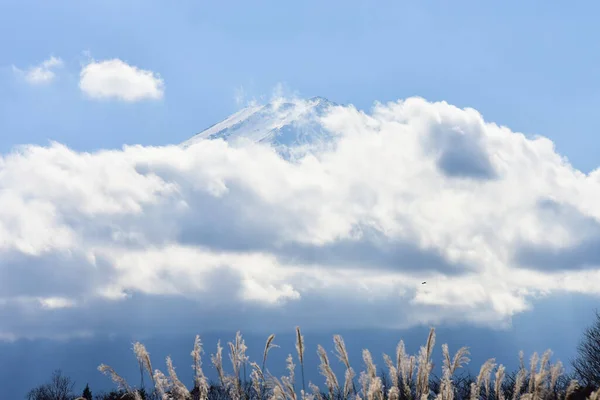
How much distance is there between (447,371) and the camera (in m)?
13.3

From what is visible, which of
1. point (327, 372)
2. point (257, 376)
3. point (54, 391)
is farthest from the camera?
point (54, 391)

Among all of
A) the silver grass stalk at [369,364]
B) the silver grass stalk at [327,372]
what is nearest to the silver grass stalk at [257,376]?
the silver grass stalk at [327,372]

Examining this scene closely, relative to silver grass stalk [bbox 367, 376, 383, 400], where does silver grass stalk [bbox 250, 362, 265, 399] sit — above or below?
above

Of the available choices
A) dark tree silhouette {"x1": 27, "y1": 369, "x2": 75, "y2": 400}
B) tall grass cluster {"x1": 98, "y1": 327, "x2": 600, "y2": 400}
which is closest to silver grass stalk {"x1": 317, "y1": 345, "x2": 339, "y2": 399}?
tall grass cluster {"x1": 98, "y1": 327, "x2": 600, "y2": 400}

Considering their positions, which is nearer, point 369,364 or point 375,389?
point 375,389

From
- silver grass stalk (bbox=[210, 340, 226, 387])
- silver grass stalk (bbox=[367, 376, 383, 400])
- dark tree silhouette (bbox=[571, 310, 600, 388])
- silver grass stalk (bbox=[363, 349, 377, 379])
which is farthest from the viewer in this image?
dark tree silhouette (bbox=[571, 310, 600, 388])

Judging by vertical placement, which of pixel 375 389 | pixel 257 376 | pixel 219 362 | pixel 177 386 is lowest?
pixel 375 389

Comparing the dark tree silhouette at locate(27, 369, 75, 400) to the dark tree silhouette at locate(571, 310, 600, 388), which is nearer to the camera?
the dark tree silhouette at locate(571, 310, 600, 388)

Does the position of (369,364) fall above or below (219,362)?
below

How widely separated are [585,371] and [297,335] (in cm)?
3668

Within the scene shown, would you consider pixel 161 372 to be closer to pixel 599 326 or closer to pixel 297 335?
pixel 297 335

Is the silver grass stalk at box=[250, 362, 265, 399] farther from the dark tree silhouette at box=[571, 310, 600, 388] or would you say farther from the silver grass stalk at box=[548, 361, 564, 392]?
the dark tree silhouette at box=[571, 310, 600, 388]

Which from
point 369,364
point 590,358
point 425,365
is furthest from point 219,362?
point 590,358

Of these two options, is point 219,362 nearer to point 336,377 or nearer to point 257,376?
point 257,376
